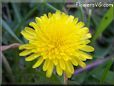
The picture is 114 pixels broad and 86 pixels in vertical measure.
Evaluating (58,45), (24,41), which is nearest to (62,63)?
(58,45)

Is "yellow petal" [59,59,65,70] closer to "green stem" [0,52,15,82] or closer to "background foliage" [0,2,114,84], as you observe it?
"background foliage" [0,2,114,84]

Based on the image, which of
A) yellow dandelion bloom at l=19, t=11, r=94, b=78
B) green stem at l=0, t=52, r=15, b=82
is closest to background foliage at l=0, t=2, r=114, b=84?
green stem at l=0, t=52, r=15, b=82

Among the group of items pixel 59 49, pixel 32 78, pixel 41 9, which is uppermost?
pixel 41 9

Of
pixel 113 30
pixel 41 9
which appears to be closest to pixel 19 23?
pixel 41 9

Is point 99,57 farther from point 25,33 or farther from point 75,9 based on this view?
point 25,33

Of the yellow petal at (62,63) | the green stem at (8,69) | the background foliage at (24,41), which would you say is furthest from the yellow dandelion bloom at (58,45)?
the green stem at (8,69)

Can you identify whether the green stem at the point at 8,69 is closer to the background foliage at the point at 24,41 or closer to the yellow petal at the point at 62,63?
the background foliage at the point at 24,41
